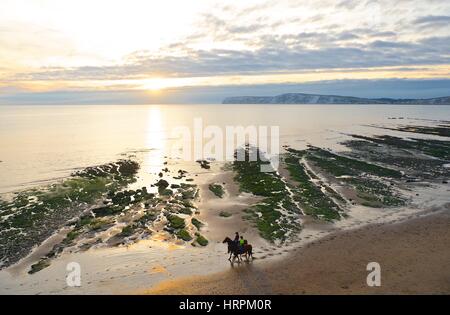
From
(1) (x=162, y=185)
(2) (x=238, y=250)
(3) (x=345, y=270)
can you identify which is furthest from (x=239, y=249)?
(1) (x=162, y=185)

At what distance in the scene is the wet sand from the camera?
866 inches

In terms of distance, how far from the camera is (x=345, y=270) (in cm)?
2430

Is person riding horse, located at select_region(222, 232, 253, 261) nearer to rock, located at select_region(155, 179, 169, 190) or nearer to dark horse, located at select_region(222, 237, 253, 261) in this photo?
dark horse, located at select_region(222, 237, 253, 261)

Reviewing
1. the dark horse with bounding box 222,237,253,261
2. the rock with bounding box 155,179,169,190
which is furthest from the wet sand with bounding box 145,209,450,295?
the rock with bounding box 155,179,169,190

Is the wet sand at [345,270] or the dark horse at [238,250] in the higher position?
the dark horse at [238,250]

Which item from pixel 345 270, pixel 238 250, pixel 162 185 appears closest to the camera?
pixel 345 270

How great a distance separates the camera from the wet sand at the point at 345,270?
22.0 metres

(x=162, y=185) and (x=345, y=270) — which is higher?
(x=162, y=185)

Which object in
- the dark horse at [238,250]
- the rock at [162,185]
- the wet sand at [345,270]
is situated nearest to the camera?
the wet sand at [345,270]

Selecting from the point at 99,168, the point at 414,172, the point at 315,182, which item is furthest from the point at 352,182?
the point at 99,168

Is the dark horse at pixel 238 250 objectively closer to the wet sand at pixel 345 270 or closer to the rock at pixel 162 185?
the wet sand at pixel 345 270

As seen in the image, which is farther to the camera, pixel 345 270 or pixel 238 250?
pixel 238 250

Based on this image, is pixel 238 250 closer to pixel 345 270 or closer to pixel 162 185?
pixel 345 270

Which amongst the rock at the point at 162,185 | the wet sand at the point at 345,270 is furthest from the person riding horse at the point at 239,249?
the rock at the point at 162,185
